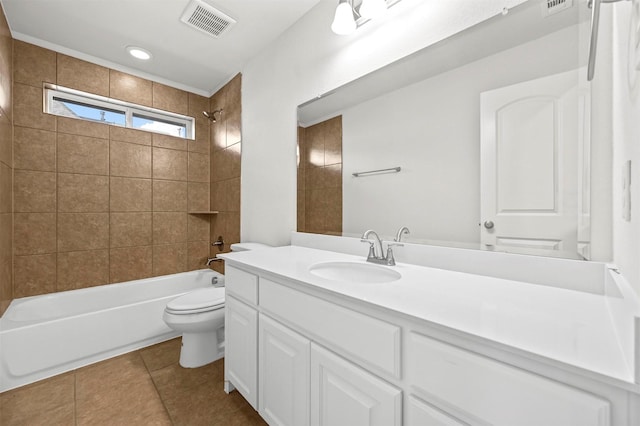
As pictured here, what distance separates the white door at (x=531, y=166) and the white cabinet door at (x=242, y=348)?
3.69ft

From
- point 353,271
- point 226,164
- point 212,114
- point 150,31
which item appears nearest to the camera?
point 353,271

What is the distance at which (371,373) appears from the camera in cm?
78

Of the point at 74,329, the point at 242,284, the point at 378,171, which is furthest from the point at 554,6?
the point at 74,329

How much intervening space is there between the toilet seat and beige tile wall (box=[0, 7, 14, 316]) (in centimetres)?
112

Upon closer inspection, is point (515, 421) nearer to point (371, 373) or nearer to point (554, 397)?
point (554, 397)

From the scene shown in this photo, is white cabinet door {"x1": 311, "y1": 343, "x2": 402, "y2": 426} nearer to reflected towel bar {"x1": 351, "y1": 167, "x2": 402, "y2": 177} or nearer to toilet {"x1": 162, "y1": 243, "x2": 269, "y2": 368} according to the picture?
reflected towel bar {"x1": 351, "y1": 167, "x2": 402, "y2": 177}

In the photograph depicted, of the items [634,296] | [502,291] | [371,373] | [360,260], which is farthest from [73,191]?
[634,296]

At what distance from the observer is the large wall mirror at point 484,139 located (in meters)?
0.88

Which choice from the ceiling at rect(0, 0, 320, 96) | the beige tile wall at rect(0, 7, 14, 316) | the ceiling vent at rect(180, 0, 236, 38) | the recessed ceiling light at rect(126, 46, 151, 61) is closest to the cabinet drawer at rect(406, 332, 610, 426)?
the ceiling at rect(0, 0, 320, 96)

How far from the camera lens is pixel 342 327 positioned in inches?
33.7

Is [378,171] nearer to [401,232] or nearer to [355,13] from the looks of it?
[401,232]

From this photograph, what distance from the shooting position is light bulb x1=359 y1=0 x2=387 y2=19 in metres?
1.29

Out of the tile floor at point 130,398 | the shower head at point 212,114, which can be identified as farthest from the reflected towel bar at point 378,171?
the shower head at point 212,114

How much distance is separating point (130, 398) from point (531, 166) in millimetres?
2332
